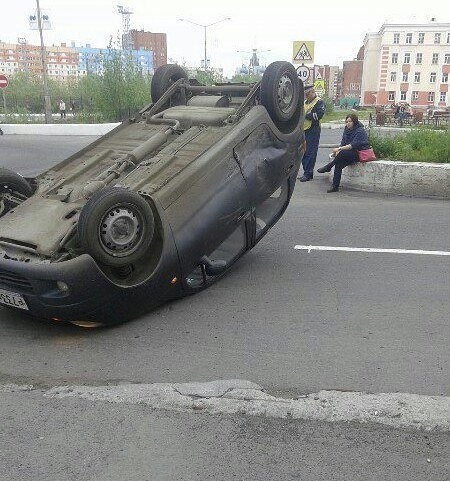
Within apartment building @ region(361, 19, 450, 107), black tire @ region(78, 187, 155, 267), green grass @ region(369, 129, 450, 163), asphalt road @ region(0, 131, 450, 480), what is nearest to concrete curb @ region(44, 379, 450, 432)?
asphalt road @ region(0, 131, 450, 480)

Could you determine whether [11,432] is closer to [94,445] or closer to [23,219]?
[94,445]

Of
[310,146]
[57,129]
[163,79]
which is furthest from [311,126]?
[57,129]

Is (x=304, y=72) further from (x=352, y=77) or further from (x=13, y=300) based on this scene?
(x=352, y=77)

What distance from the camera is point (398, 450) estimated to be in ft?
8.86

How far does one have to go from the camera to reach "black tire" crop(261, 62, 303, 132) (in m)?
5.05

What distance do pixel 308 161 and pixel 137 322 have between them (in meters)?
6.96

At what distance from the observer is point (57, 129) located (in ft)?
85.9

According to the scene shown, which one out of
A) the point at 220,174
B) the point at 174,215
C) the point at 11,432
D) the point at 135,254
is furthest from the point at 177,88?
the point at 11,432

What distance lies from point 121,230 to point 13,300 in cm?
93

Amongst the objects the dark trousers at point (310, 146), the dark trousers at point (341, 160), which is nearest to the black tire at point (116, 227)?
the dark trousers at point (341, 160)

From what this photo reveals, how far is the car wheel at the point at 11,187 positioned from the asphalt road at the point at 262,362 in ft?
3.42

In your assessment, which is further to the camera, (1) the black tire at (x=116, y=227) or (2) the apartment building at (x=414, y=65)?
(2) the apartment building at (x=414, y=65)

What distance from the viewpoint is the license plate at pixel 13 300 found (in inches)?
145

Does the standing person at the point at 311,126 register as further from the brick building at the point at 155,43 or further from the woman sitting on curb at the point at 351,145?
the brick building at the point at 155,43
